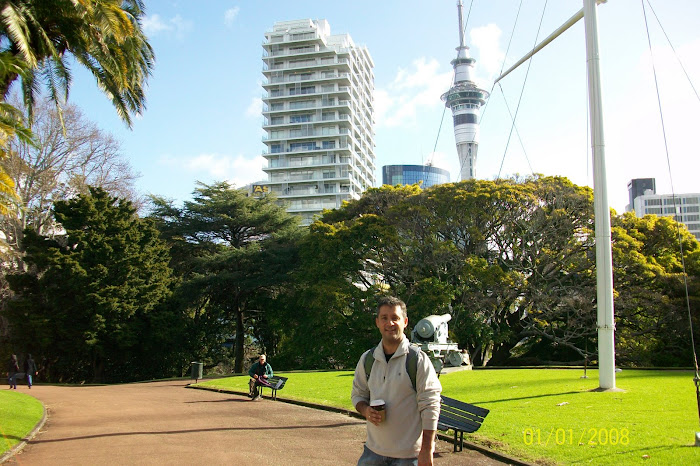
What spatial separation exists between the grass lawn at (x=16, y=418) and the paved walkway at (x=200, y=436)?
28cm

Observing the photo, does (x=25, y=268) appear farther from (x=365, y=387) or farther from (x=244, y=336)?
(x=365, y=387)

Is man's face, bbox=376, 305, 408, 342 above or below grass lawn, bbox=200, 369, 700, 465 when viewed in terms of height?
above

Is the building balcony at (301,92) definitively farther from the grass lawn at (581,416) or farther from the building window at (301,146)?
the grass lawn at (581,416)

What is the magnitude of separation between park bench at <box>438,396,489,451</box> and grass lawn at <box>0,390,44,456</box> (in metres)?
6.98

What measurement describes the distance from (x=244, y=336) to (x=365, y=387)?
3705cm

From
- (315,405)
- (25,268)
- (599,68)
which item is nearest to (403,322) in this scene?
(315,405)

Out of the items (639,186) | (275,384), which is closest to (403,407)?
(275,384)

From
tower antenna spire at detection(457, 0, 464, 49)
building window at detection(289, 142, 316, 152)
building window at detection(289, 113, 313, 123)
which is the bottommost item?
building window at detection(289, 142, 316, 152)

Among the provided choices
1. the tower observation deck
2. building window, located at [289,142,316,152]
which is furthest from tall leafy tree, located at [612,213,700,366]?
the tower observation deck

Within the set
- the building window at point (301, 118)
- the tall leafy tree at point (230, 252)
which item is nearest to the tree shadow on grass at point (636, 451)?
the tall leafy tree at point (230, 252)

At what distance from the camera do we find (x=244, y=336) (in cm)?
4038

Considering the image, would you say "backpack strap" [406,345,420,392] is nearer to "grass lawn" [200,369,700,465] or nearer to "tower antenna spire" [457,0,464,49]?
"grass lawn" [200,369,700,465]

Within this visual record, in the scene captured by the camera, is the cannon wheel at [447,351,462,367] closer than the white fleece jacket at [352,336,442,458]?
No
